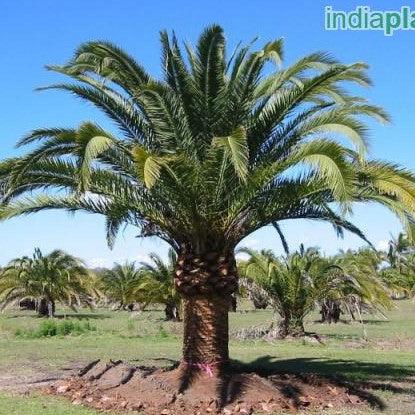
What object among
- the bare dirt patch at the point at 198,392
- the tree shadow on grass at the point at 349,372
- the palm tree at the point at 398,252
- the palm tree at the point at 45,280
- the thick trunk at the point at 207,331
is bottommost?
the bare dirt patch at the point at 198,392

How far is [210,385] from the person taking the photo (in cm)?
1091

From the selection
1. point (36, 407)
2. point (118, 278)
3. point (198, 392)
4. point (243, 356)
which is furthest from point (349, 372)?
point (118, 278)

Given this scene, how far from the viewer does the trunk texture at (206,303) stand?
11406 mm

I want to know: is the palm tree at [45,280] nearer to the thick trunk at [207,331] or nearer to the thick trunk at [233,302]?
the thick trunk at [233,302]

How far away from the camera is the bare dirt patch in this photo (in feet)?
33.3

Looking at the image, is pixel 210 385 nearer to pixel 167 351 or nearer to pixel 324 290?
pixel 167 351

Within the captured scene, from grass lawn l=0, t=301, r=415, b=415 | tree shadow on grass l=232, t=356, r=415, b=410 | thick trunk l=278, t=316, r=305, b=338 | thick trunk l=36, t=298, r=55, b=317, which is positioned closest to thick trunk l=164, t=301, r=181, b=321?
grass lawn l=0, t=301, r=415, b=415

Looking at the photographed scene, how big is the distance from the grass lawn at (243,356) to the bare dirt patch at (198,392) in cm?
56

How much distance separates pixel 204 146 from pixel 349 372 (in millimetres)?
6455

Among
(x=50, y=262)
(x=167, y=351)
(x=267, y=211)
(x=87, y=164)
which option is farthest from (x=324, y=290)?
(x=50, y=262)

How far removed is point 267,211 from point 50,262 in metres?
26.9

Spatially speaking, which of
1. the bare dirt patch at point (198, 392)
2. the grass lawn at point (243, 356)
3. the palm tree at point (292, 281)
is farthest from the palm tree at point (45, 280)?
the bare dirt patch at point (198, 392)

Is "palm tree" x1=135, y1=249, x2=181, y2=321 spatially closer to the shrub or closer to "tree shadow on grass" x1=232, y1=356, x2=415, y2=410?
the shrub

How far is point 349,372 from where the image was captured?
46.8ft
